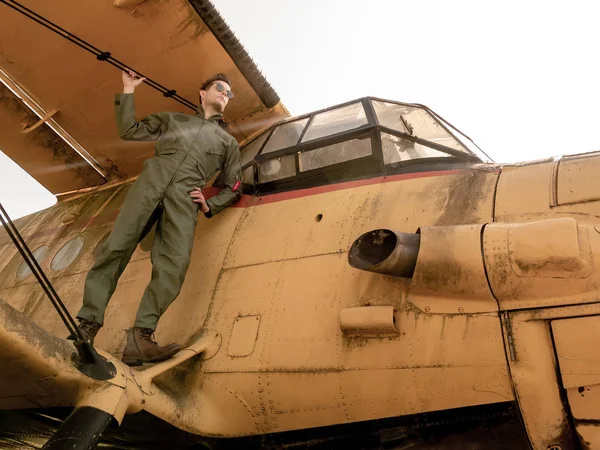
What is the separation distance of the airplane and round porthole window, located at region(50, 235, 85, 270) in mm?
35

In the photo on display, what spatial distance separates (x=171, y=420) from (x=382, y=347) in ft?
4.56

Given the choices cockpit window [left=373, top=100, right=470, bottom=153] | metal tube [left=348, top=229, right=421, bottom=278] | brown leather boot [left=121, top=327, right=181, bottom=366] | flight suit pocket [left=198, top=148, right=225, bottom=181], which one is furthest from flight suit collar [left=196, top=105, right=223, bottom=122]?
metal tube [left=348, top=229, right=421, bottom=278]

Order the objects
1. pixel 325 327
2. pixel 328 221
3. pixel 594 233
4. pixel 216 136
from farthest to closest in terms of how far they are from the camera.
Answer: pixel 216 136
pixel 328 221
pixel 325 327
pixel 594 233

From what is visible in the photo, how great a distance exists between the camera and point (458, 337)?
10.2 ft

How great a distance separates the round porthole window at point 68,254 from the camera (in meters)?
5.55

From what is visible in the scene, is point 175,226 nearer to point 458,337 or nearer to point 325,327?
point 325,327

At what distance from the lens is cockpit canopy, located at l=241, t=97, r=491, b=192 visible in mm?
4438

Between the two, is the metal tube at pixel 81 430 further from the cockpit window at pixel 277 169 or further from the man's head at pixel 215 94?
the man's head at pixel 215 94

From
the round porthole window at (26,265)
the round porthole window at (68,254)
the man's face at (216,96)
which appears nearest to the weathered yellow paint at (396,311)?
the man's face at (216,96)

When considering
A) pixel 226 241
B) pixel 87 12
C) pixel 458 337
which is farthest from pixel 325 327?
pixel 87 12

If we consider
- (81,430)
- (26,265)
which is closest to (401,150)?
(81,430)

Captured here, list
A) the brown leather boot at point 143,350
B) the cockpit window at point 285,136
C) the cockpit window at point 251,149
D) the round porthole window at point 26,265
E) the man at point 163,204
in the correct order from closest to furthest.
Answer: the brown leather boot at point 143,350 < the man at point 163,204 < the cockpit window at point 285,136 < the cockpit window at point 251,149 < the round porthole window at point 26,265

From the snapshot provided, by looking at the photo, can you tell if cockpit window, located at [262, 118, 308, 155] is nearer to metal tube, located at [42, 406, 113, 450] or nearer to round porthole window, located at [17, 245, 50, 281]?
round porthole window, located at [17, 245, 50, 281]

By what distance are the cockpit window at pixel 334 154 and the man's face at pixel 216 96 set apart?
88cm
